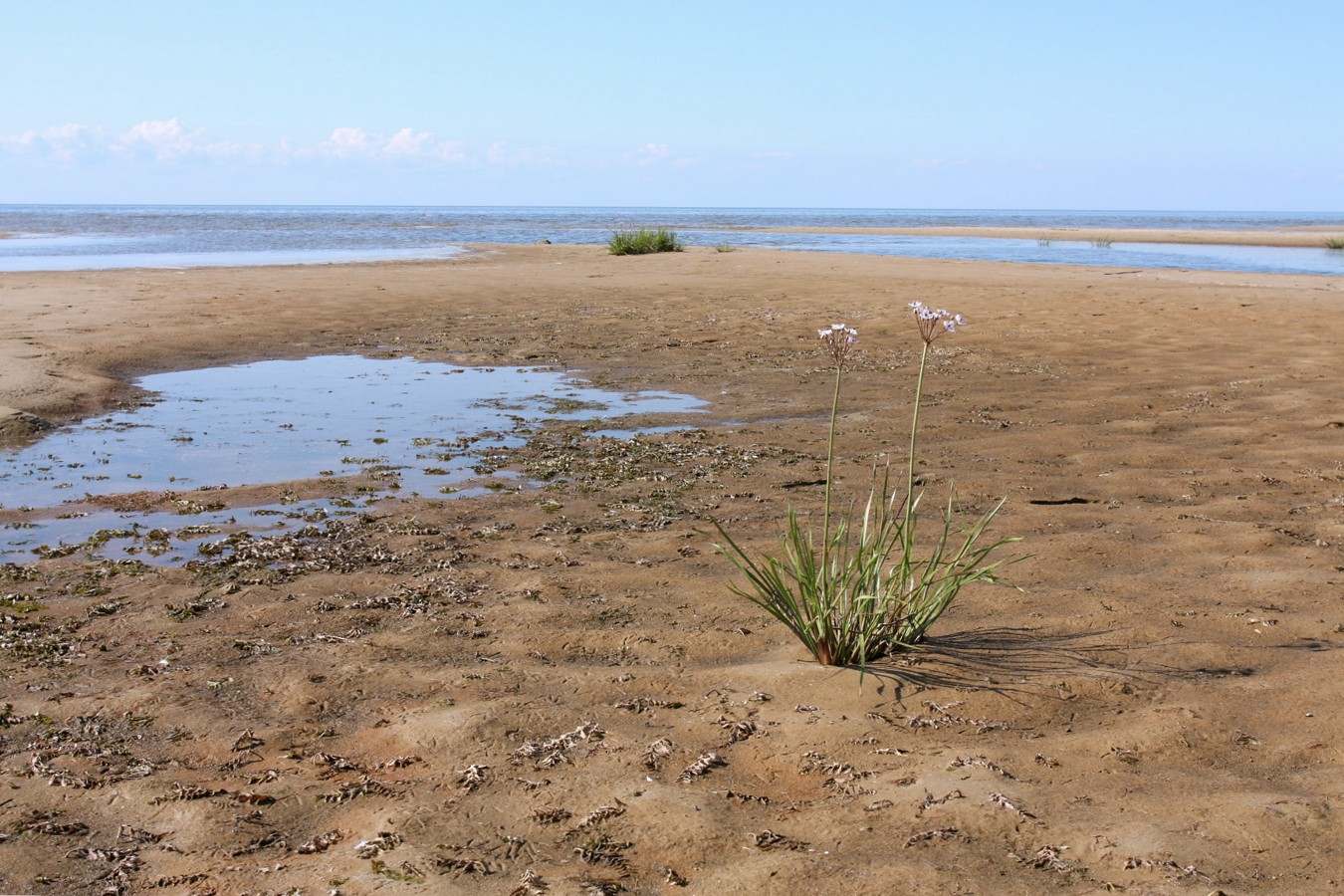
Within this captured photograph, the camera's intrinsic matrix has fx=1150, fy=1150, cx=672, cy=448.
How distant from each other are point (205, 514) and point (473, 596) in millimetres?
2133

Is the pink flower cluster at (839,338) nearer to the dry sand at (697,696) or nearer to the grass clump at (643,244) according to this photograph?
the dry sand at (697,696)

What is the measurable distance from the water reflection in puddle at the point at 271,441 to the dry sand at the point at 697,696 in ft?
1.40

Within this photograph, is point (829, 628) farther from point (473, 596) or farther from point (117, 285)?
point (117, 285)

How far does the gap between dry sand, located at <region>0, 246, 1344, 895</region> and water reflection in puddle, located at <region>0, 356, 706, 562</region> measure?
43 centimetres

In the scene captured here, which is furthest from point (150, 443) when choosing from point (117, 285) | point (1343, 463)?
point (117, 285)

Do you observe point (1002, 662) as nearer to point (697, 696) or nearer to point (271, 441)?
point (697, 696)

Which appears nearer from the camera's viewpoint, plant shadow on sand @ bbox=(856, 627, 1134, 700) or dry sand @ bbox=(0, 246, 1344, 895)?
dry sand @ bbox=(0, 246, 1344, 895)

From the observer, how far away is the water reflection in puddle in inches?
234

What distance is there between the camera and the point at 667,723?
3449 millimetres

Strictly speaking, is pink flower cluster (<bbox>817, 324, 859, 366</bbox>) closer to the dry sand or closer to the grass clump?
the dry sand

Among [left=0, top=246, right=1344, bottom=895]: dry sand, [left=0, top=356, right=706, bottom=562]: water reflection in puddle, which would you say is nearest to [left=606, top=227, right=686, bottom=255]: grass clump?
[left=0, top=356, right=706, bottom=562]: water reflection in puddle

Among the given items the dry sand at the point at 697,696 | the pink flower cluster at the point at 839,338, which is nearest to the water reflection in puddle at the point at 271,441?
the dry sand at the point at 697,696

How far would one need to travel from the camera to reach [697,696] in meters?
3.65

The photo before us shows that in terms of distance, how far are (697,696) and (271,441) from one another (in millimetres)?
5191
